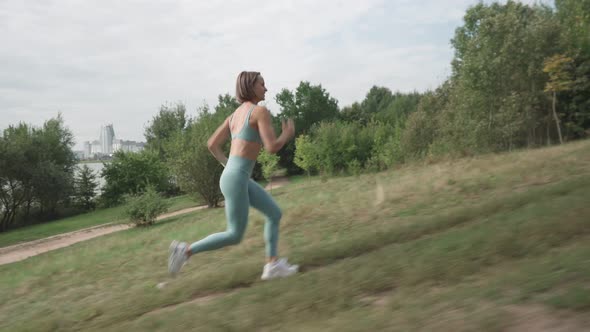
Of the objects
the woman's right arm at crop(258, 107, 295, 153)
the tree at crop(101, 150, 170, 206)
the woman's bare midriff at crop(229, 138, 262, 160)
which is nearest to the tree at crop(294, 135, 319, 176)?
the tree at crop(101, 150, 170, 206)

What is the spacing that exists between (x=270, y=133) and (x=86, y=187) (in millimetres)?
41051

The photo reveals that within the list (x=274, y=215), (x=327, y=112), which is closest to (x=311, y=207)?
(x=274, y=215)

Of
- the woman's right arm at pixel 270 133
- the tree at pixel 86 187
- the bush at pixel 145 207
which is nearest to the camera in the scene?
the woman's right arm at pixel 270 133

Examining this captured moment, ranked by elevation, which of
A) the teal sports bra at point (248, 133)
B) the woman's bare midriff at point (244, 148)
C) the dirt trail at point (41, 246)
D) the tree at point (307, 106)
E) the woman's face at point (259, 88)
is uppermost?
the tree at point (307, 106)

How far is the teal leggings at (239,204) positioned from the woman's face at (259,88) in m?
0.66

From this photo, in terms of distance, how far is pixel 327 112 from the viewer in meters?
67.2

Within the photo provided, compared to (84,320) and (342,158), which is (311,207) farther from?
(342,158)

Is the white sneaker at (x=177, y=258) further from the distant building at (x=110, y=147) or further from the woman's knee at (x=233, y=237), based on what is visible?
the distant building at (x=110, y=147)

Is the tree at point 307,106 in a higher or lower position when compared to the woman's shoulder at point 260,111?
higher

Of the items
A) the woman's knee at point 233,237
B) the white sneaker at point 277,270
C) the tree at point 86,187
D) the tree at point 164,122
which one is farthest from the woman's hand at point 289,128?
the tree at point 164,122

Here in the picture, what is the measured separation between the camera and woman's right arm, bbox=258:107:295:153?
14.8ft

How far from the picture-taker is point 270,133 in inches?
181

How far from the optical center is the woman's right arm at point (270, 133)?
14.8 ft

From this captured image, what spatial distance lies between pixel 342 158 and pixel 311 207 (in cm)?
3370
